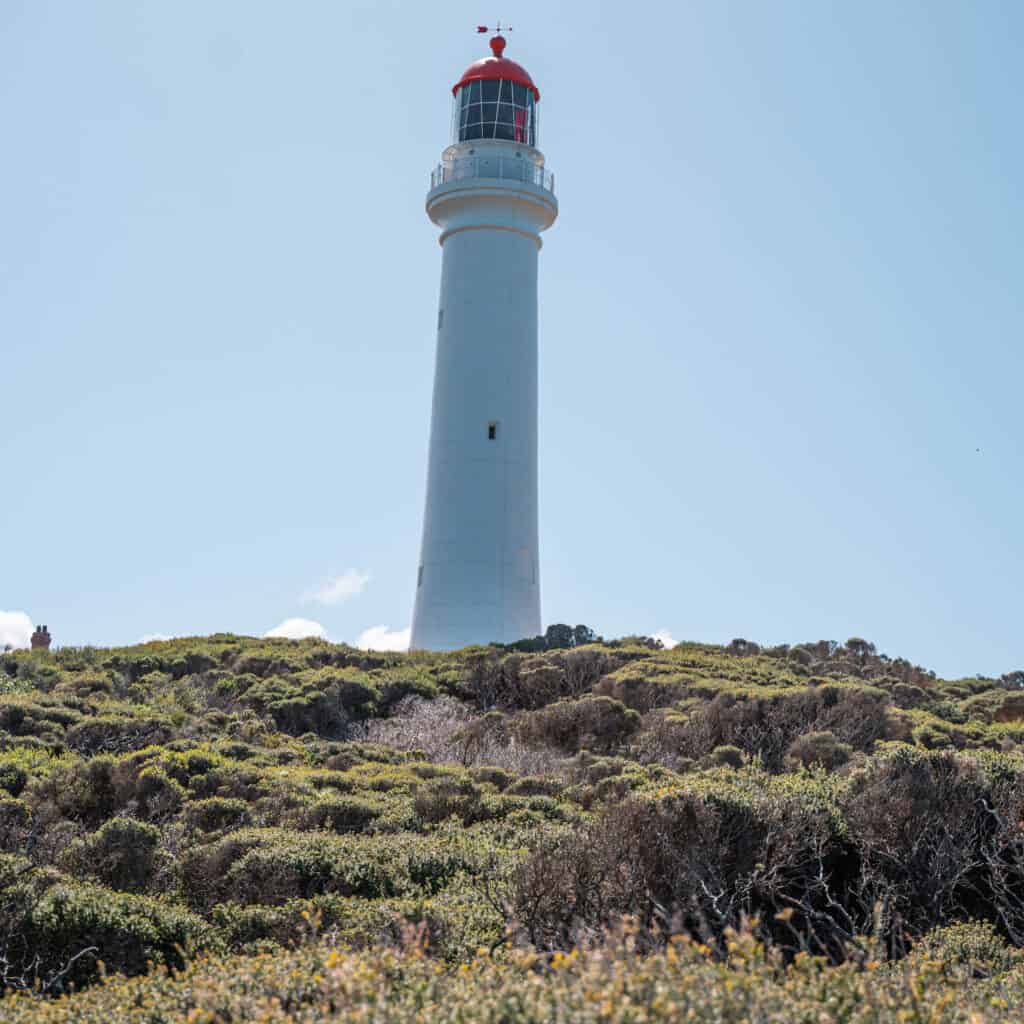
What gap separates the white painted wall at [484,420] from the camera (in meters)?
26.1

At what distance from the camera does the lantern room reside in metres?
28.5

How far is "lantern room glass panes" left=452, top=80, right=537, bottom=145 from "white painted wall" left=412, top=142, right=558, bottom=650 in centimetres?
63

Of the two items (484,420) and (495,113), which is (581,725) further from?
(495,113)


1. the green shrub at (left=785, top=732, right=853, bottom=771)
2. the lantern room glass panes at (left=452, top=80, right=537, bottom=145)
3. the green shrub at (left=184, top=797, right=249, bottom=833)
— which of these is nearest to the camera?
the green shrub at (left=184, top=797, right=249, bottom=833)

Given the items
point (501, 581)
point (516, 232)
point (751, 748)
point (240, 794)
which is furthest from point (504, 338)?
point (240, 794)

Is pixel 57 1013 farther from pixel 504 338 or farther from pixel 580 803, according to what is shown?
pixel 504 338

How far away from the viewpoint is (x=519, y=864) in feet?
28.7

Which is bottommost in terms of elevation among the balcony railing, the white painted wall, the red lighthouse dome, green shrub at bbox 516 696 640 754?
green shrub at bbox 516 696 640 754

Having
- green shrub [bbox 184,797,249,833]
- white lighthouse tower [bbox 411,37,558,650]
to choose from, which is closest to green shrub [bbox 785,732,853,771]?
green shrub [bbox 184,797,249,833]

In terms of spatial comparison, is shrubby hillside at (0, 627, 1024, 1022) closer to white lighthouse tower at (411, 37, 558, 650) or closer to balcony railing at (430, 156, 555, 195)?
white lighthouse tower at (411, 37, 558, 650)

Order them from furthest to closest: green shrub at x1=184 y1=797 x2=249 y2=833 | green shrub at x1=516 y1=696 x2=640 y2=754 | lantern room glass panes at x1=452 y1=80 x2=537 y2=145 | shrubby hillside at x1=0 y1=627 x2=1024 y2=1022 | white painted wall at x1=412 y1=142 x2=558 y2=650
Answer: lantern room glass panes at x1=452 y1=80 x2=537 y2=145, white painted wall at x1=412 y1=142 x2=558 y2=650, green shrub at x1=516 y1=696 x2=640 y2=754, green shrub at x1=184 y1=797 x2=249 y2=833, shrubby hillside at x1=0 y1=627 x2=1024 y2=1022

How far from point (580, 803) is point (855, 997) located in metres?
7.11

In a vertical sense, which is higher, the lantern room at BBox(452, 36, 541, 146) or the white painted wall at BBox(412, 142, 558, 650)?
the lantern room at BBox(452, 36, 541, 146)

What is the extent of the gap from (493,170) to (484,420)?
5.34 meters
